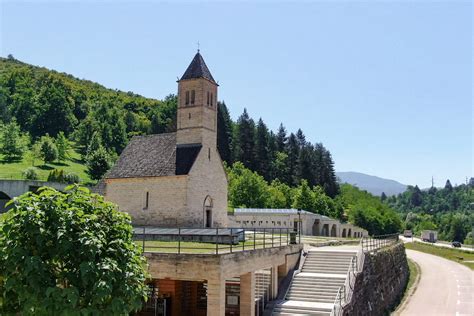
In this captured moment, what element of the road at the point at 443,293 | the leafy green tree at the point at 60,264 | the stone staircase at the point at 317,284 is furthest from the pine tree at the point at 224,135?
the leafy green tree at the point at 60,264

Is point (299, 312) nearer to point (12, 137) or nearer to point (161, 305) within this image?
point (161, 305)

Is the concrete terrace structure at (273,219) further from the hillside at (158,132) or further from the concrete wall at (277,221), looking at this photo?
the hillside at (158,132)

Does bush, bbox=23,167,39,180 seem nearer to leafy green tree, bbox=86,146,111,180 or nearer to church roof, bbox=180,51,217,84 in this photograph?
leafy green tree, bbox=86,146,111,180

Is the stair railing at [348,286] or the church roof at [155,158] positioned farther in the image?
the church roof at [155,158]

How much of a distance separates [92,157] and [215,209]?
5278 centimetres

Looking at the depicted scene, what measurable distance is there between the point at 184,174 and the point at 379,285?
14.8m

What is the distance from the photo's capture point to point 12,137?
278 feet

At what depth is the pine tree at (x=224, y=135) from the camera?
357 ft

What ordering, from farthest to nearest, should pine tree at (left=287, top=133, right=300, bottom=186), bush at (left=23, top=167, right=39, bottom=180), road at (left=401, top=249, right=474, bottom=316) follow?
pine tree at (left=287, top=133, right=300, bottom=186) → bush at (left=23, top=167, right=39, bottom=180) → road at (left=401, top=249, right=474, bottom=316)

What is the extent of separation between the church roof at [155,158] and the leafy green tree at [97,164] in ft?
144

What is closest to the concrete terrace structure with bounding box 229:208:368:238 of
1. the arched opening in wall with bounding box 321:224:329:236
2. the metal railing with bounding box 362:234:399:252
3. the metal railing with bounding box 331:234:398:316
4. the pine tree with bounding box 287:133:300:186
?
the arched opening in wall with bounding box 321:224:329:236

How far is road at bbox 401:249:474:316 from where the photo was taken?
1235 inches

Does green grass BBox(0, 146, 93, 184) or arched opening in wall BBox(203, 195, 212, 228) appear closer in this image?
arched opening in wall BBox(203, 195, 212, 228)

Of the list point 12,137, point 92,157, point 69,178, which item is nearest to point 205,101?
point 69,178
